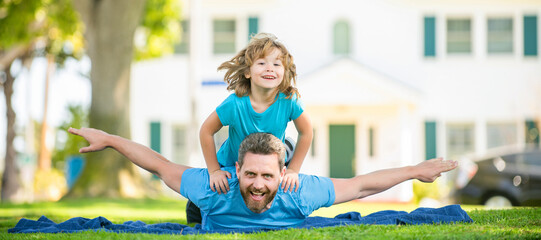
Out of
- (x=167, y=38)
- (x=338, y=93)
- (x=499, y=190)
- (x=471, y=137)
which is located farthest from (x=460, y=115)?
(x=167, y=38)

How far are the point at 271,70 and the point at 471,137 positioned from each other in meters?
15.6

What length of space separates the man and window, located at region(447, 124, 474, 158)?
47.5 ft

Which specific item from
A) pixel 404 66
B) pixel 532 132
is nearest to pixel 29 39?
pixel 404 66

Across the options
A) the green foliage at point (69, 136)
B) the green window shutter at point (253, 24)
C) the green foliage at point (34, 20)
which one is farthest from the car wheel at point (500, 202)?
the green foliage at point (69, 136)

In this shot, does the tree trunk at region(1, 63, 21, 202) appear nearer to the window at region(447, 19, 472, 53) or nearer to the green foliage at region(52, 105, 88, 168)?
the green foliage at region(52, 105, 88, 168)

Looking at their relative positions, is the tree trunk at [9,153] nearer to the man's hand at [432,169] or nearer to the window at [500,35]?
the window at [500,35]

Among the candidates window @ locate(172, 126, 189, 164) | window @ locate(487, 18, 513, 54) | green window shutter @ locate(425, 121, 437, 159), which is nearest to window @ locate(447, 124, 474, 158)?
green window shutter @ locate(425, 121, 437, 159)

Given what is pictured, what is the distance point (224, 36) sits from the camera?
20.4 m

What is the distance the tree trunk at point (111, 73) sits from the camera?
495 inches

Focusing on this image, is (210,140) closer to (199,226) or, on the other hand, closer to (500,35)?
(199,226)

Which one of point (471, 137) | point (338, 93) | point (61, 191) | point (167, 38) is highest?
point (167, 38)

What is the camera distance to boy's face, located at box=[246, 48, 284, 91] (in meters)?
5.38

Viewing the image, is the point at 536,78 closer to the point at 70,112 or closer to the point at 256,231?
the point at 70,112

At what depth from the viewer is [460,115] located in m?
19.7
